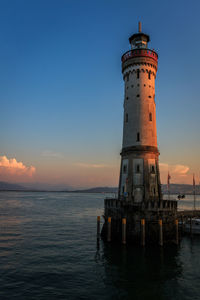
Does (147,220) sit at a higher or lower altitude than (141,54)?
lower

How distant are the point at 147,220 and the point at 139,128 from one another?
15.9m

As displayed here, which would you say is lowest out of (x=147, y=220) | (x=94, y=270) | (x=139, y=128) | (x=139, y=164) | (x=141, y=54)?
(x=94, y=270)

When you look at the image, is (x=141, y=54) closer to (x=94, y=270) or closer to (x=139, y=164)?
(x=139, y=164)

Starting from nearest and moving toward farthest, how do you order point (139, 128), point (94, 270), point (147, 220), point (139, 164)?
point (94, 270) → point (147, 220) → point (139, 164) → point (139, 128)

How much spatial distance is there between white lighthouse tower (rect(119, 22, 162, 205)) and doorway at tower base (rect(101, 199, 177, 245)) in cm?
447

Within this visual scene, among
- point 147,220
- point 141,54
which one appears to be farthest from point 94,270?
point 141,54

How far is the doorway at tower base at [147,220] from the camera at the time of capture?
31.5 meters

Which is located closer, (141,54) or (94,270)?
(94,270)

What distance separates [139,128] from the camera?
39500 mm

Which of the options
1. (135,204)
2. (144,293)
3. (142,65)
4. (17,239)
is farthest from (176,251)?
(142,65)

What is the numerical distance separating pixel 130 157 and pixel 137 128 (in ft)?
17.4

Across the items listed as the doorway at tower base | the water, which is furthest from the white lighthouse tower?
the water

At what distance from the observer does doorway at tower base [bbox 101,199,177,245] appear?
103ft

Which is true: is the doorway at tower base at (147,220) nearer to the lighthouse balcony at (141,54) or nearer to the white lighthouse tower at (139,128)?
the white lighthouse tower at (139,128)
